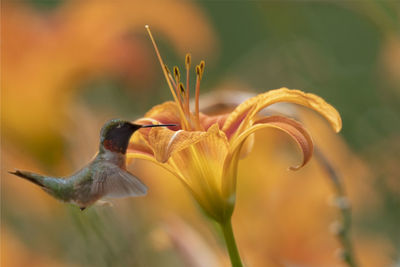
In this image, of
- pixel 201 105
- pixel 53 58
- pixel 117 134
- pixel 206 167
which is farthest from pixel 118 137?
pixel 53 58

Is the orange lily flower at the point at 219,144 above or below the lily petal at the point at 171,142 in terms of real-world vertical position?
below

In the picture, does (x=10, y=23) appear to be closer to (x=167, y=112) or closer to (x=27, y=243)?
(x=27, y=243)

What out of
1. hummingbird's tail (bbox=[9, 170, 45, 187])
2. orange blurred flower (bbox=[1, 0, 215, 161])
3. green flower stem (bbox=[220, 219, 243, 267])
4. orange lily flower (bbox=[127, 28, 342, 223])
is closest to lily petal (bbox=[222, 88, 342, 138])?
orange lily flower (bbox=[127, 28, 342, 223])

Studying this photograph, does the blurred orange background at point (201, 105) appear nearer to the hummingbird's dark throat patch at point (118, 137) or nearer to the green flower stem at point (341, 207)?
the green flower stem at point (341, 207)

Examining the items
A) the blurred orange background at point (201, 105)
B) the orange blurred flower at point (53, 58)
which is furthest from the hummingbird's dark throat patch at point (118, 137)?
the orange blurred flower at point (53, 58)

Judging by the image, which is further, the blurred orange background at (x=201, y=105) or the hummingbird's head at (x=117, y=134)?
the blurred orange background at (x=201, y=105)

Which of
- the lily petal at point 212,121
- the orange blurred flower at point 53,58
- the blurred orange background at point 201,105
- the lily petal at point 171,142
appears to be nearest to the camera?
the lily petal at point 171,142

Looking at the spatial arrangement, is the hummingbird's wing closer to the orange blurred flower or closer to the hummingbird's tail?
the hummingbird's tail

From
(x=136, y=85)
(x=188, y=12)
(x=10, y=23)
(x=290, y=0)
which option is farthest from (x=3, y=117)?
(x=290, y=0)
